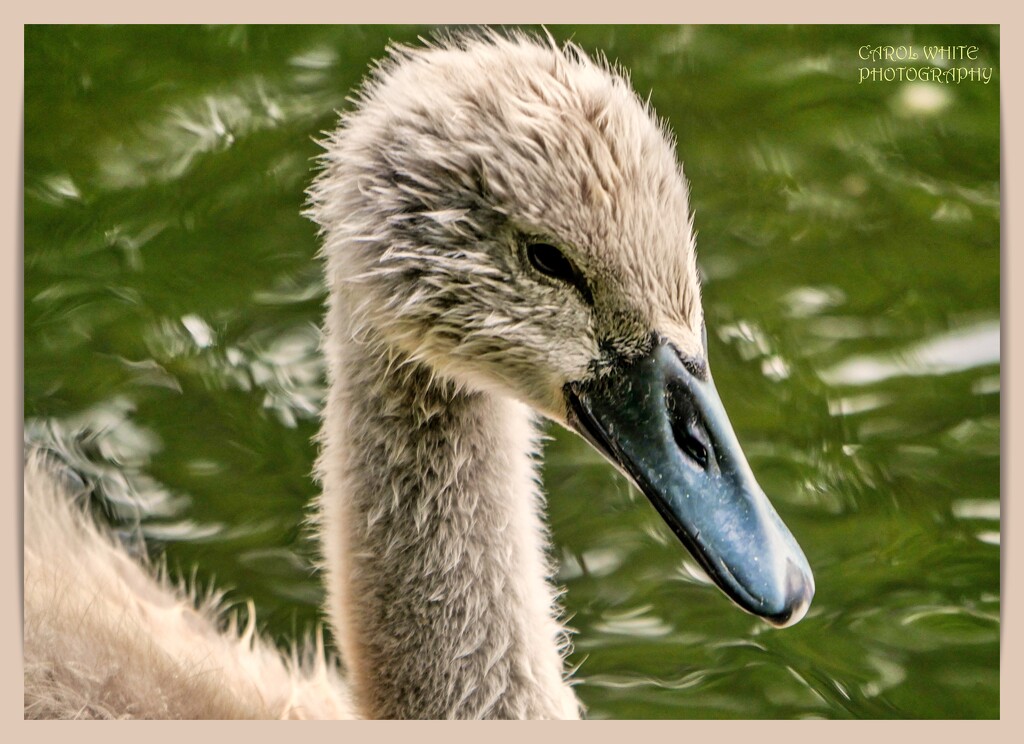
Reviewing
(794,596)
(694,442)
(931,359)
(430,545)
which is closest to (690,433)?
(694,442)

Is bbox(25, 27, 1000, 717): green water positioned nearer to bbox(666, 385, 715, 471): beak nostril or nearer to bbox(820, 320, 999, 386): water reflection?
bbox(820, 320, 999, 386): water reflection

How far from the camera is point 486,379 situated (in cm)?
269

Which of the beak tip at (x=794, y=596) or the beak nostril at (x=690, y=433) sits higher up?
the beak nostril at (x=690, y=433)

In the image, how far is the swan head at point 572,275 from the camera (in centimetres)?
255

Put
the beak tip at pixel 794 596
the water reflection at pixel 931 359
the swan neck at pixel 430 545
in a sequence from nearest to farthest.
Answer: the beak tip at pixel 794 596
the swan neck at pixel 430 545
the water reflection at pixel 931 359

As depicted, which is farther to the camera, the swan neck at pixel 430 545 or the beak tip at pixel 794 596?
the swan neck at pixel 430 545

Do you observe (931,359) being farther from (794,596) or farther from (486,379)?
(486,379)

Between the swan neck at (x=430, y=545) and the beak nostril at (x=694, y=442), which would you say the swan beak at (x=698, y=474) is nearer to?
the beak nostril at (x=694, y=442)

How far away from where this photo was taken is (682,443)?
258 centimetres

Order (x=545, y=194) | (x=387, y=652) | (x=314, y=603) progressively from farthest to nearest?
1. (x=314, y=603)
2. (x=387, y=652)
3. (x=545, y=194)

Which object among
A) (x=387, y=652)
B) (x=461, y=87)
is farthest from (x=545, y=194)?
(x=387, y=652)

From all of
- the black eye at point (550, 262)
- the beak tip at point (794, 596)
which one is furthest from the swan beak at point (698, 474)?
the black eye at point (550, 262)

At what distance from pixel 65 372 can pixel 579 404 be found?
3.75ft

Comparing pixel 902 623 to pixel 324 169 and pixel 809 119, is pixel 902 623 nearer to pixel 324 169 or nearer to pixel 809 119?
pixel 809 119
